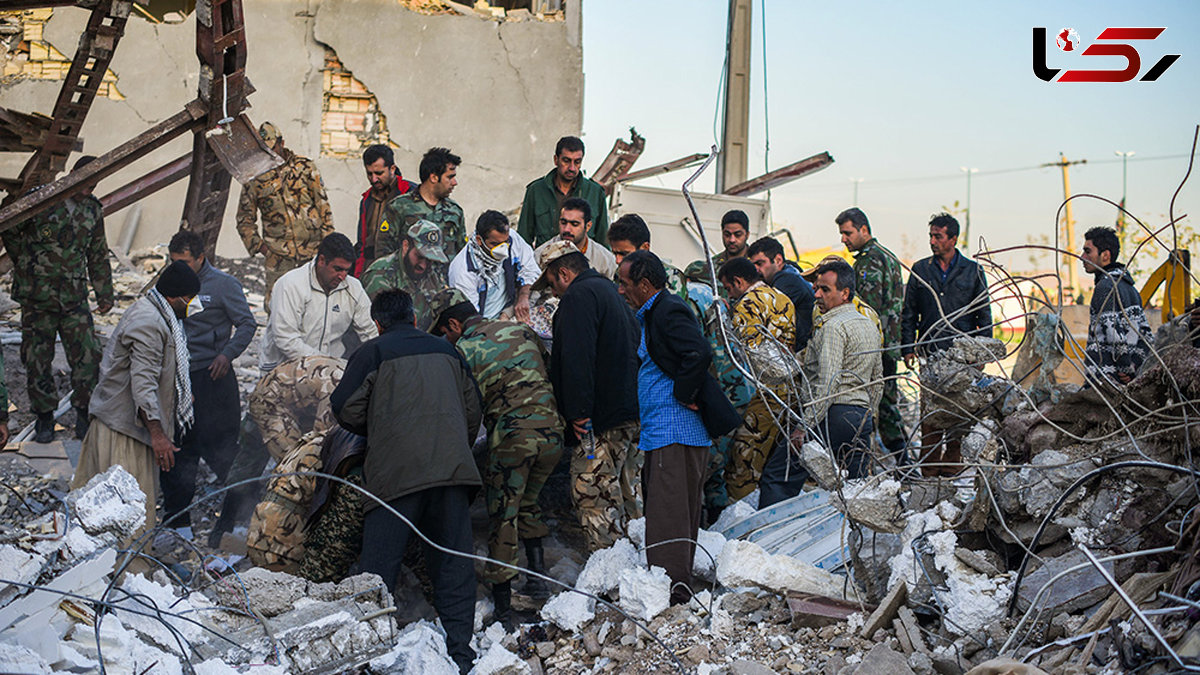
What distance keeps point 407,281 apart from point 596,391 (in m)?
1.85

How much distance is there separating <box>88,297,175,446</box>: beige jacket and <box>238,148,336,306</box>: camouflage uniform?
1.92 metres

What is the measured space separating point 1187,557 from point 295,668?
342cm

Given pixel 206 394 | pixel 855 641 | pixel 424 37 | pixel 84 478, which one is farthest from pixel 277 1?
pixel 855 641

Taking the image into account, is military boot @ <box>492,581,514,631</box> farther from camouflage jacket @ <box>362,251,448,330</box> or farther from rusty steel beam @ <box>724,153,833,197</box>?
rusty steel beam @ <box>724,153,833,197</box>

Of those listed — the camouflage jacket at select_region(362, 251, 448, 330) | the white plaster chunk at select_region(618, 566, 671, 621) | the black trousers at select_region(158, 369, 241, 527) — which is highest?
the camouflage jacket at select_region(362, 251, 448, 330)

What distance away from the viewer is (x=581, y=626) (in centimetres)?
525

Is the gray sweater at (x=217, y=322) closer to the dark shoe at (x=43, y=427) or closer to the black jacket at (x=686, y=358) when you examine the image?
the dark shoe at (x=43, y=427)

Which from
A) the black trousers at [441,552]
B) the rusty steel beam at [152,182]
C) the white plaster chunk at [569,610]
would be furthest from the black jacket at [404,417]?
the rusty steel beam at [152,182]

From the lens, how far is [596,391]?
5.60 meters

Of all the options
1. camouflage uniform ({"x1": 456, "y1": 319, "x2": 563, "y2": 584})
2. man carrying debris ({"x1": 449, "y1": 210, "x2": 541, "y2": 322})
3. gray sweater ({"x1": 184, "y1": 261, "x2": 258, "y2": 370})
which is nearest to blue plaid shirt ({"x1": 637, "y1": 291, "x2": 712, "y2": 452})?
camouflage uniform ({"x1": 456, "y1": 319, "x2": 563, "y2": 584})

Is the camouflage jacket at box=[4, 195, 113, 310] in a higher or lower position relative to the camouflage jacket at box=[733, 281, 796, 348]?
higher

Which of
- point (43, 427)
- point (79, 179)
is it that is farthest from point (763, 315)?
point (43, 427)

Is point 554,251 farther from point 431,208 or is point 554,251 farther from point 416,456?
point 416,456

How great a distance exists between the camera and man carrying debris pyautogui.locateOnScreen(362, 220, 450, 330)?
664cm
